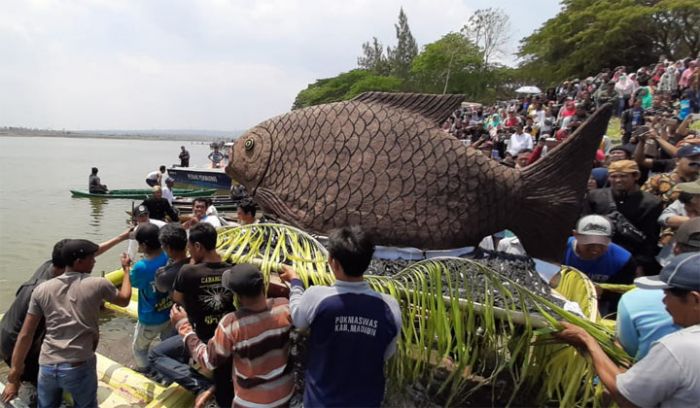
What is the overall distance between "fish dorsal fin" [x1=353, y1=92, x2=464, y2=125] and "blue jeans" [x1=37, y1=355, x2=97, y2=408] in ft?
8.76

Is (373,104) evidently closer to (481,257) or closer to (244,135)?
(244,135)

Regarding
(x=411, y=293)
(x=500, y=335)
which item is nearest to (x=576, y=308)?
(x=500, y=335)

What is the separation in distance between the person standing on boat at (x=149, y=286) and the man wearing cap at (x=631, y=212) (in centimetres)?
356

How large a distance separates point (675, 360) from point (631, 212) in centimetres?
284

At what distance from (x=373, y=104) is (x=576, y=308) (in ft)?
6.64

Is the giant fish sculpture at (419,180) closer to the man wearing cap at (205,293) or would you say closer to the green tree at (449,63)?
the man wearing cap at (205,293)

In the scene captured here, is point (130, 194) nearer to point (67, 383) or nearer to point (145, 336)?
point (145, 336)

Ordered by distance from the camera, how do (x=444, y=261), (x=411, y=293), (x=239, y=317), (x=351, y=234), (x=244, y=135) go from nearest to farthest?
(x=351, y=234)
(x=239, y=317)
(x=411, y=293)
(x=444, y=261)
(x=244, y=135)

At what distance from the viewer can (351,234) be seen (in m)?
1.86

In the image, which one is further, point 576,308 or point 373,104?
point 373,104

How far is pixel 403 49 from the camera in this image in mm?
49406

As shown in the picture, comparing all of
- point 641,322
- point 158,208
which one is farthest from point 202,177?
point 641,322

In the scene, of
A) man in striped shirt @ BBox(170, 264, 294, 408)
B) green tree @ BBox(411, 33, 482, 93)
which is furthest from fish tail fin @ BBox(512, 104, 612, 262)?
green tree @ BBox(411, 33, 482, 93)

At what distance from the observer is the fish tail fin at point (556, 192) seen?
3160 mm
